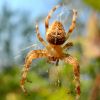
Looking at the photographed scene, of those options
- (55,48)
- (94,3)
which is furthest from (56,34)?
(94,3)

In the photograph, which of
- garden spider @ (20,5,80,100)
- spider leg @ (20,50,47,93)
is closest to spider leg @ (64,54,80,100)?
garden spider @ (20,5,80,100)

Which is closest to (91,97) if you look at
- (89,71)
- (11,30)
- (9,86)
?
(89,71)

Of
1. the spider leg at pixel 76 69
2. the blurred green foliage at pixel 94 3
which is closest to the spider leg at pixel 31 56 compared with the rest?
the spider leg at pixel 76 69

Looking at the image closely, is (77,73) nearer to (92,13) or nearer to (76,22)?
(76,22)

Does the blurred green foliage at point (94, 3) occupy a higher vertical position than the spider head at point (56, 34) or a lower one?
higher

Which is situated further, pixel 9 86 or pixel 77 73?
pixel 9 86

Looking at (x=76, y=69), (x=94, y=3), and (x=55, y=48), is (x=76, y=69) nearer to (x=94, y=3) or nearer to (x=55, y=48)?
(x=55, y=48)

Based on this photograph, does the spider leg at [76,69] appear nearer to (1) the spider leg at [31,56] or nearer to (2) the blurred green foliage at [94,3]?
(1) the spider leg at [31,56]

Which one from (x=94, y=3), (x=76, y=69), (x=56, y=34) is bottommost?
(x=76, y=69)
